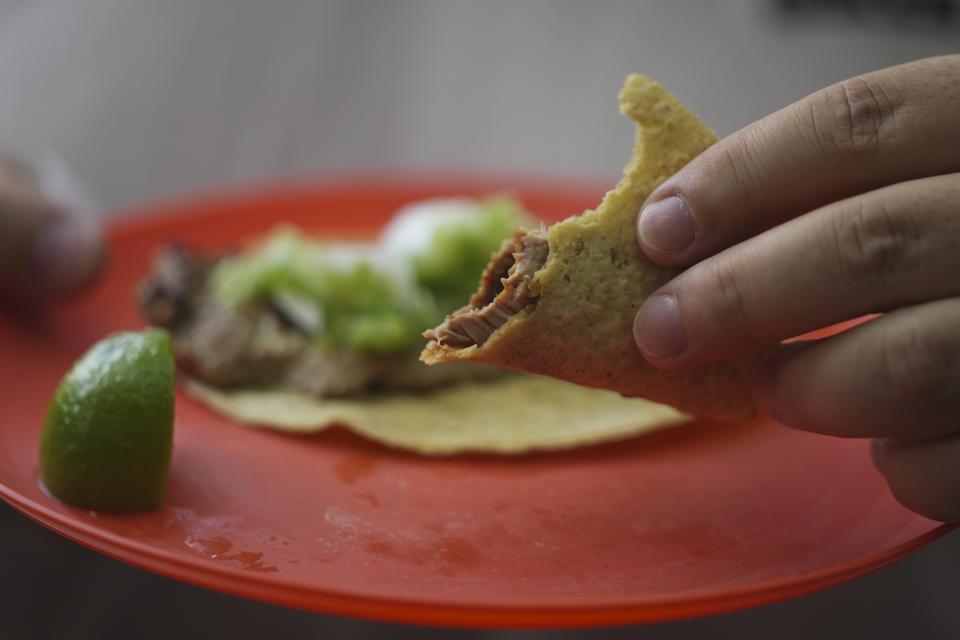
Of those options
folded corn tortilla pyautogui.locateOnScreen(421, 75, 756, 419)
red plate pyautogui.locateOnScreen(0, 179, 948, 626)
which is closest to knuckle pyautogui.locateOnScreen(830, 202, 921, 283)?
folded corn tortilla pyautogui.locateOnScreen(421, 75, 756, 419)

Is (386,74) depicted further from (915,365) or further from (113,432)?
(915,365)

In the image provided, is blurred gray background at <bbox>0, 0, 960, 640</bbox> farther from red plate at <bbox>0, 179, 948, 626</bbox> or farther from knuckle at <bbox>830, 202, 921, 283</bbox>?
knuckle at <bbox>830, 202, 921, 283</bbox>

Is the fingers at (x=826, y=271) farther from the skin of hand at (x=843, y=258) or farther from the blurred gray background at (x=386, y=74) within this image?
the blurred gray background at (x=386, y=74)

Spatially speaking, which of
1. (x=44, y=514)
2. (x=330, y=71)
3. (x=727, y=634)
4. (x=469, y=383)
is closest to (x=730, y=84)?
(x=330, y=71)

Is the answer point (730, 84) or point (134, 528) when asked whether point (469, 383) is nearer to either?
point (134, 528)

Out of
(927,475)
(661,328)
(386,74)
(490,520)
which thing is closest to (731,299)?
(661,328)

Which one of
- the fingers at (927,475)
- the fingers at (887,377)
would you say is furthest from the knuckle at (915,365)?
the fingers at (927,475)
